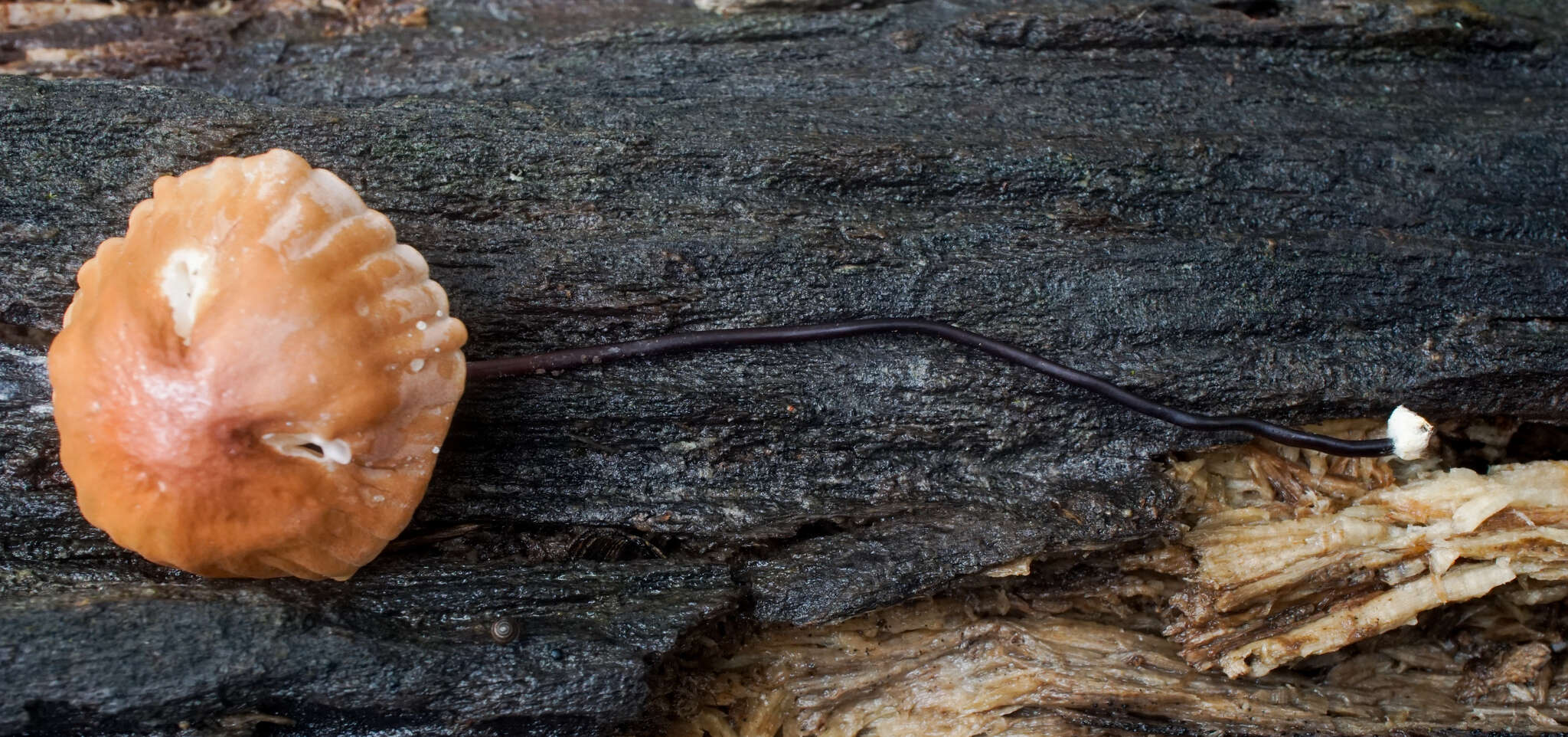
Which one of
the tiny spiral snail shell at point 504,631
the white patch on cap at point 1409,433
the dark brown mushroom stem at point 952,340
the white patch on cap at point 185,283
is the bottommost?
the tiny spiral snail shell at point 504,631

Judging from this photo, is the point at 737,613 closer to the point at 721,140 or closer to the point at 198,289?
the point at 721,140

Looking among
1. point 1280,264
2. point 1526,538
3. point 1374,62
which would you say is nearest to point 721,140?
point 1280,264

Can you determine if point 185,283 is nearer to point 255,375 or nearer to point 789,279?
point 255,375

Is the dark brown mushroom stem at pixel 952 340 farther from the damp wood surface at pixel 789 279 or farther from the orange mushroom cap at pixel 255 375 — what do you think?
the orange mushroom cap at pixel 255 375

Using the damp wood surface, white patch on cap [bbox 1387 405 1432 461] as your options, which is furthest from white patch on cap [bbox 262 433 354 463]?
white patch on cap [bbox 1387 405 1432 461]

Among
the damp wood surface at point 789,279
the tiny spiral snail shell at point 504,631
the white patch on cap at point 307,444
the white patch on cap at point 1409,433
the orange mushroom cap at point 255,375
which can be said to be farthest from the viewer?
the white patch on cap at point 1409,433

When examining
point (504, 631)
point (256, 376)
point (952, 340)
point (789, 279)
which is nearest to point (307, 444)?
point (256, 376)

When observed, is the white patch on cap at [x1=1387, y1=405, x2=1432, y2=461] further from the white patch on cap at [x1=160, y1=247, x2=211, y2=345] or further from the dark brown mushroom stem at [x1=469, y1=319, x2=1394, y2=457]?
the white patch on cap at [x1=160, y1=247, x2=211, y2=345]

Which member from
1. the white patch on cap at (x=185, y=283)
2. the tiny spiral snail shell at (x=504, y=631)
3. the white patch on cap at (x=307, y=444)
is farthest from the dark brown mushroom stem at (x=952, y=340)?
the white patch on cap at (x=185, y=283)
